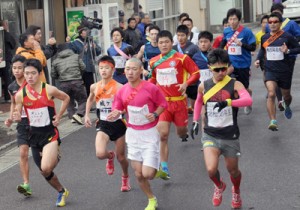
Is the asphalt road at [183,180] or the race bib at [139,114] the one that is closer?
the race bib at [139,114]

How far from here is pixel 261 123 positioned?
44.6 ft

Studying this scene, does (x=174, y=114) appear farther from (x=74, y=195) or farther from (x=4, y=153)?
(x=4, y=153)

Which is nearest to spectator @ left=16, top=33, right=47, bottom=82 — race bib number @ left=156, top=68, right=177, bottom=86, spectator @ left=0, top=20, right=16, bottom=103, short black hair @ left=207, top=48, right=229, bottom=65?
race bib number @ left=156, top=68, right=177, bottom=86

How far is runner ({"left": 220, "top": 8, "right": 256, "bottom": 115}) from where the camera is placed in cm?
1374

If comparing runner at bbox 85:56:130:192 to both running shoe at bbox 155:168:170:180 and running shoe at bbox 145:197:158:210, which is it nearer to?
running shoe at bbox 155:168:170:180

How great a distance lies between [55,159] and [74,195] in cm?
76

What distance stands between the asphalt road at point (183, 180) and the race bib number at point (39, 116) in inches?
36.5

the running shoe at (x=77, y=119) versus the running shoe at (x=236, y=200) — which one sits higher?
the running shoe at (x=77, y=119)

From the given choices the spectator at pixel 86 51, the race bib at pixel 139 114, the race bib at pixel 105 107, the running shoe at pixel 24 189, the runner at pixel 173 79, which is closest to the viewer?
the race bib at pixel 139 114

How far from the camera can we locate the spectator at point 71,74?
49.3 ft

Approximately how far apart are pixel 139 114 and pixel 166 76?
6.41 feet

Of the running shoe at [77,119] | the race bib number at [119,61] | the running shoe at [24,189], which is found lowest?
the running shoe at [24,189]

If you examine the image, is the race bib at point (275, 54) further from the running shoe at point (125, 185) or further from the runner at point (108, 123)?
the running shoe at point (125, 185)

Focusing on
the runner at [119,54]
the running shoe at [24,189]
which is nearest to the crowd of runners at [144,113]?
the running shoe at [24,189]
